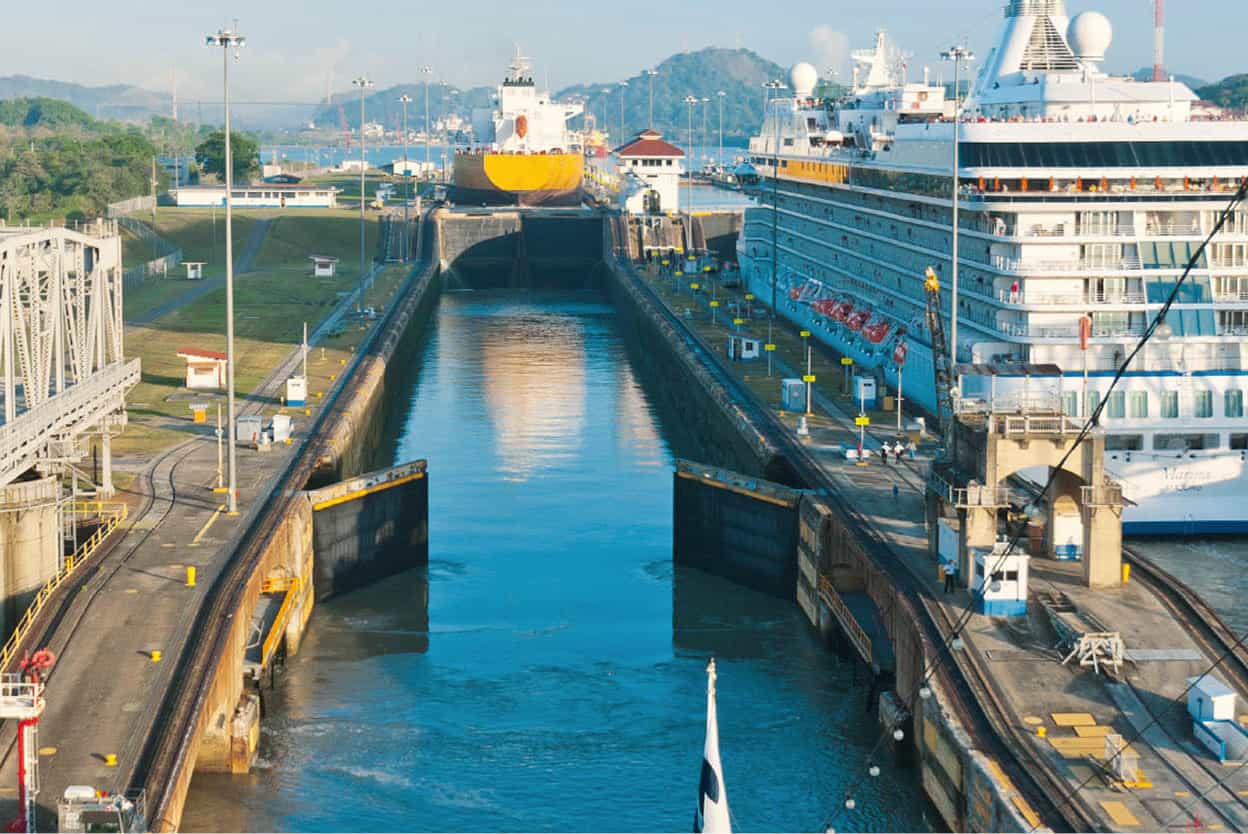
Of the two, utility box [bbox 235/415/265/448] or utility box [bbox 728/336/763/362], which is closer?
utility box [bbox 235/415/265/448]

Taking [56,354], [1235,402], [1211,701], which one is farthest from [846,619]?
[56,354]

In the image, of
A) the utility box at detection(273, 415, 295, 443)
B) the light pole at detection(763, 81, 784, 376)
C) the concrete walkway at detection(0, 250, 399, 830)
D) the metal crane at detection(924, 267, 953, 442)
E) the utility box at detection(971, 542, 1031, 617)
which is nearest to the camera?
the concrete walkway at detection(0, 250, 399, 830)

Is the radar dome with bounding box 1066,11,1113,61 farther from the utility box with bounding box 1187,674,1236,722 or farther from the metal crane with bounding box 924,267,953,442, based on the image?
the utility box with bounding box 1187,674,1236,722

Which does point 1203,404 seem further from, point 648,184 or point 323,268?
point 648,184

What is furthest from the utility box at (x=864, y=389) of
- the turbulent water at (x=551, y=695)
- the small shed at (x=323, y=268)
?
the small shed at (x=323, y=268)

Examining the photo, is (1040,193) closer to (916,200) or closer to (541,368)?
(916,200)

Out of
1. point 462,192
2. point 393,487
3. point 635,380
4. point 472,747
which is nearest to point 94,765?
point 472,747

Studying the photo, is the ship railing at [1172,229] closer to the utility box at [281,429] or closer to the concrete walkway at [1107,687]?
the concrete walkway at [1107,687]

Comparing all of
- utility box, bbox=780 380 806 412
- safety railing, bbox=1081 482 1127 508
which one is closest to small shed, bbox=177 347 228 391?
utility box, bbox=780 380 806 412
